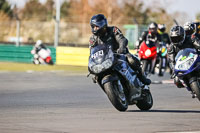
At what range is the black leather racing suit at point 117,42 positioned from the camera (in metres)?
10.5

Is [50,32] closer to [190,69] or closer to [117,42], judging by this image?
[117,42]

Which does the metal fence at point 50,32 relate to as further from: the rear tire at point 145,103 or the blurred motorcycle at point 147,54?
the rear tire at point 145,103

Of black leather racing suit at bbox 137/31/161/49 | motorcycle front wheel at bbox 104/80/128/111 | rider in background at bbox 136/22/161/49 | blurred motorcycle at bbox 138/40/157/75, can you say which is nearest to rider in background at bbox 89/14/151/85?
motorcycle front wheel at bbox 104/80/128/111

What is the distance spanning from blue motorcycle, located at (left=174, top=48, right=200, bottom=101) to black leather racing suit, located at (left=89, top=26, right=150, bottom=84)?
2.07 feet

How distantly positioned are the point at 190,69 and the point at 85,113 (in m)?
1.90

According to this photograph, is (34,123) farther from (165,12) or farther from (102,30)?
(165,12)

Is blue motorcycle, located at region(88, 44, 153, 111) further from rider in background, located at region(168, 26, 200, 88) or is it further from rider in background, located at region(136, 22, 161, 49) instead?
rider in background, located at region(136, 22, 161, 49)

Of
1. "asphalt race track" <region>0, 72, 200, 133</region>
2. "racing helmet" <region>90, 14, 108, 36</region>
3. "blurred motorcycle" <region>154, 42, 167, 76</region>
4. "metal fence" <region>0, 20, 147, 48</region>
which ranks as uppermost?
"racing helmet" <region>90, 14, 108, 36</region>

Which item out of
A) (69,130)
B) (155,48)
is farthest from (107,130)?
(155,48)

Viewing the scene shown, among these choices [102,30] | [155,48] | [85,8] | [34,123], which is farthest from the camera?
[85,8]

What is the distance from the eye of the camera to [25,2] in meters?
82.2

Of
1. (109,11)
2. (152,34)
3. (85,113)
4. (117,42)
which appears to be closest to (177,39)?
(117,42)

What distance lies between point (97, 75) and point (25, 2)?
73.3 metres

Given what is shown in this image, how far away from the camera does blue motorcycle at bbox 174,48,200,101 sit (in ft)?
34.4
